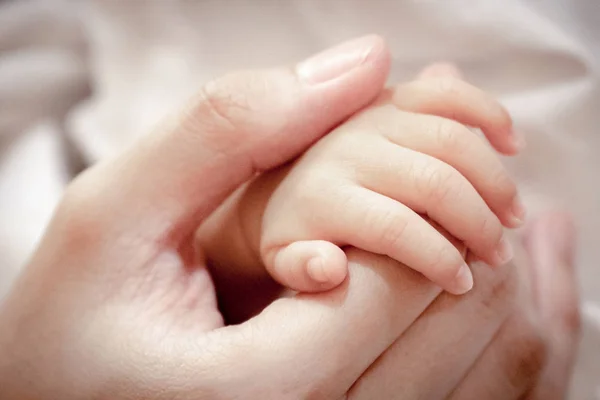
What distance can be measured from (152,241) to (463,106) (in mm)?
308

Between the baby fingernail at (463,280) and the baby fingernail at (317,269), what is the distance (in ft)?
0.35

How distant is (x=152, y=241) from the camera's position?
57 centimetres

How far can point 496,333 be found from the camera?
1.87 feet

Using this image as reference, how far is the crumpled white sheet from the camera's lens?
70cm

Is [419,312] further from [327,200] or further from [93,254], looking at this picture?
[93,254]

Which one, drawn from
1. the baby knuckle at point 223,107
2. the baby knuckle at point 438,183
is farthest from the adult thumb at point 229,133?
the baby knuckle at point 438,183

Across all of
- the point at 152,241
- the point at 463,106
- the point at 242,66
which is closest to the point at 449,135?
the point at 463,106

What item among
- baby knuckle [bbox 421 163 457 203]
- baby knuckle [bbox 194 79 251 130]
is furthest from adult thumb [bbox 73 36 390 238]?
baby knuckle [bbox 421 163 457 203]

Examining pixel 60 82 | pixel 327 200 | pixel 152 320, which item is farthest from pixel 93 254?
pixel 60 82

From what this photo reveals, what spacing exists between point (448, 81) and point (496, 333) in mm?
237

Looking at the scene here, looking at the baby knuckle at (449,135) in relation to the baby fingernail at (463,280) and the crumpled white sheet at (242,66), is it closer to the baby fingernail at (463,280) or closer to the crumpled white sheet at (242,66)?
the baby fingernail at (463,280)

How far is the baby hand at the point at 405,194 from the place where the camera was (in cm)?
48

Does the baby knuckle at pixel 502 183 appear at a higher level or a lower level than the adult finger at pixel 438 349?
higher

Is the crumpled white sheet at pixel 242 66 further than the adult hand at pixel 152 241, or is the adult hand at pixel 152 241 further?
the crumpled white sheet at pixel 242 66
